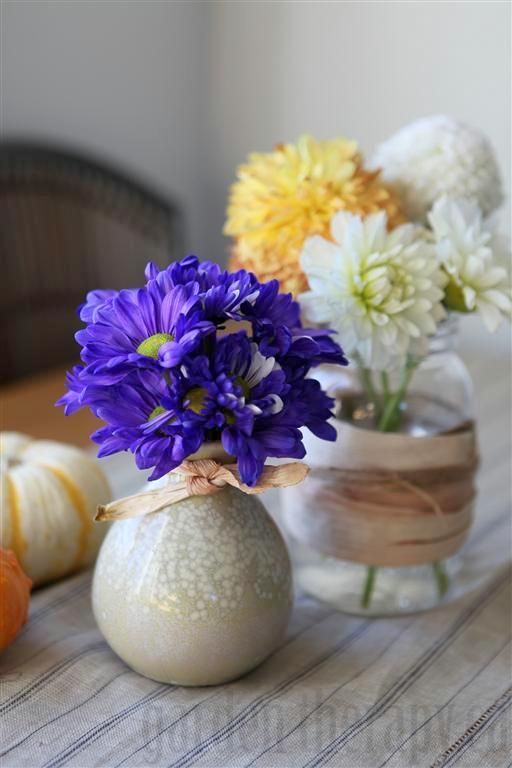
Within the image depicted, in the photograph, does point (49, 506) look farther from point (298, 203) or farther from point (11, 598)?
point (298, 203)

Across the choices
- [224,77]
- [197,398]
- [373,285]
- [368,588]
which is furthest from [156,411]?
[224,77]

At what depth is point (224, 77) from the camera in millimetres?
2197

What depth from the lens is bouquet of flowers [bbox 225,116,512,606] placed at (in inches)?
24.8

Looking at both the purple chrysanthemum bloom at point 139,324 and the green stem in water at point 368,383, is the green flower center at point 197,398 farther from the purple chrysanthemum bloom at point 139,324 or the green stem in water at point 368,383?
the green stem in water at point 368,383

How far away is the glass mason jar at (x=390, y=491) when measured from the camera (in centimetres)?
70

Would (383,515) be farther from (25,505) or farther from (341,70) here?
(341,70)

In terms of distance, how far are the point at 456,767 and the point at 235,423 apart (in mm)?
255

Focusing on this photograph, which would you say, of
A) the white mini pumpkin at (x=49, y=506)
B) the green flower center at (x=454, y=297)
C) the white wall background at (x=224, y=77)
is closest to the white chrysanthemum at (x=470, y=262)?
the green flower center at (x=454, y=297)

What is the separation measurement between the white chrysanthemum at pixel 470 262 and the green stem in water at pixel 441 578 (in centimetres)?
23

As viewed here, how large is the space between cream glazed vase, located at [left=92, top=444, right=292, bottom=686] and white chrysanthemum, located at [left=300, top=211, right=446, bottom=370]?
0.45 ft

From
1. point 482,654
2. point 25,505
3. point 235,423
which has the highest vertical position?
point 235,423

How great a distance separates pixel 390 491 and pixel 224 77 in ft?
5.65

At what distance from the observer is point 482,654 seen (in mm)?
685

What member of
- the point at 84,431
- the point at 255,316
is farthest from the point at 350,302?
the point at 84,431
